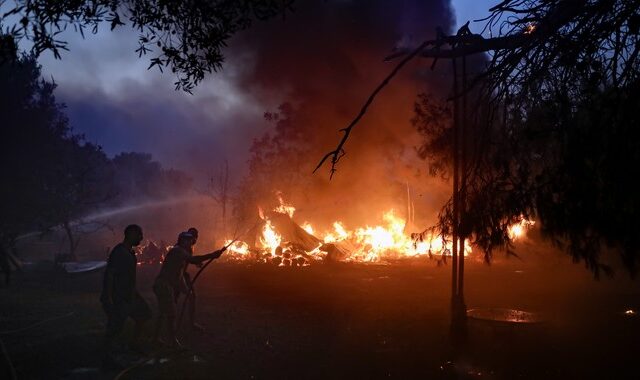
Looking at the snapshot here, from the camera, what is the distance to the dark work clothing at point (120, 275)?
24.5 feet

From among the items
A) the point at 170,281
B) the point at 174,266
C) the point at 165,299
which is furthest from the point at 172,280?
the point at 165,299

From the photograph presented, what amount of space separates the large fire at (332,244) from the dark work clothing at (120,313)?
1360cm

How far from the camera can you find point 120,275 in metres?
7.54

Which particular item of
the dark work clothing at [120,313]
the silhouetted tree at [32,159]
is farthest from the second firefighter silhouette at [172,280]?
the silhouetted tree at [32,159]

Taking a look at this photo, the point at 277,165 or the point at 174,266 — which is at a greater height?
the point at 277,165

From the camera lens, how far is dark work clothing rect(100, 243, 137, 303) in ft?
24.5

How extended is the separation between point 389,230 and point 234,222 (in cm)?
1428

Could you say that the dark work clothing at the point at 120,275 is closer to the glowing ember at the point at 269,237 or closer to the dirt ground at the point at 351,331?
the dirt ground at the point at 351,331

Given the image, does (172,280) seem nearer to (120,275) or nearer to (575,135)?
(120,275)

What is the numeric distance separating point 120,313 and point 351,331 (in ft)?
14.3

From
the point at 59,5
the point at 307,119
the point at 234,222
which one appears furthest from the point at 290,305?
the point at 234,222

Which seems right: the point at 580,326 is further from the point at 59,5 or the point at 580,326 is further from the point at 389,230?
the point at 389,230

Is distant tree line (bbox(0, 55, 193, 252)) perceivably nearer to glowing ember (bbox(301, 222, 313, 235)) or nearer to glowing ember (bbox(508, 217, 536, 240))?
glowing ember (bbox(301, 222, 313, 235))

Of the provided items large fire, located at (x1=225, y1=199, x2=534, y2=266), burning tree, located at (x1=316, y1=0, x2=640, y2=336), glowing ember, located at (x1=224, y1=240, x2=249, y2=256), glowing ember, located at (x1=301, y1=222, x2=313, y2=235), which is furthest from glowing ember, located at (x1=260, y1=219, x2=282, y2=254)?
burning tree, located at (x1=316, y1=0, x2=640, y2=336)
